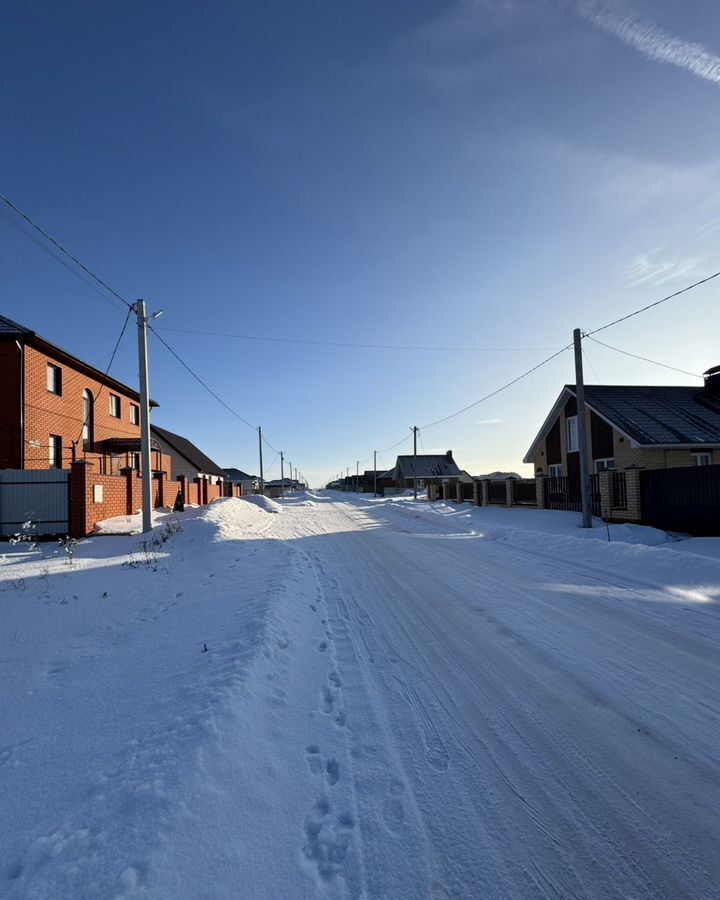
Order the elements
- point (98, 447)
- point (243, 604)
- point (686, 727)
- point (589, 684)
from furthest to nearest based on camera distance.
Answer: point (98, 447) < point (243, 604) < point (589, 684) < point (686, 727)

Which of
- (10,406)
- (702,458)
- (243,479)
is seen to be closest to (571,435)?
(702,458)

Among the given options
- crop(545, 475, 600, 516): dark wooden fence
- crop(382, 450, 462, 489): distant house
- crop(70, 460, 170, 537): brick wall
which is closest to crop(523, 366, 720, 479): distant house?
crop(545, 475, 600, 516): dark wooden fence

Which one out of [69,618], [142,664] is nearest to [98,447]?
[69,618]

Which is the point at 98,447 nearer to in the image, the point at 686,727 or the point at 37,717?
the point at 37,717

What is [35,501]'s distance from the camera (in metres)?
12.9

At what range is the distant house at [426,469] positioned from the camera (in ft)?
235

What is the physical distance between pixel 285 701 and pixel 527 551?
8.82 metres

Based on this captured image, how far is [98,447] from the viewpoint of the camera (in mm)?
23078

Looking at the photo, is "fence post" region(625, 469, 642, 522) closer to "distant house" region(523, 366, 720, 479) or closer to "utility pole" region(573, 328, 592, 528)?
"utility pole" region(573, 328, 592, 528)

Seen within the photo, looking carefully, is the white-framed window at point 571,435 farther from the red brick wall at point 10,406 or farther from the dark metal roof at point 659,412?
the red brick wall at point 10,406

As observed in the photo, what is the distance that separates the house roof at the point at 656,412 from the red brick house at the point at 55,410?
840 inches

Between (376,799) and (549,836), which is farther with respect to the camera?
(376,799)

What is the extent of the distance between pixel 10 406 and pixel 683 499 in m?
22.5

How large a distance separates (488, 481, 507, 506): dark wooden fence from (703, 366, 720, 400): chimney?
12.0 meters
